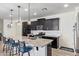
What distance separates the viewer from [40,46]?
2180 mm

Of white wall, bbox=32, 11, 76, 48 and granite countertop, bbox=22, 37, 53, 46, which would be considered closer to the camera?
white wall, bbox=32, 11, 76, 48

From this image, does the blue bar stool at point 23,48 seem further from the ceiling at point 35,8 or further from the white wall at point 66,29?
the white wall at point 66,29

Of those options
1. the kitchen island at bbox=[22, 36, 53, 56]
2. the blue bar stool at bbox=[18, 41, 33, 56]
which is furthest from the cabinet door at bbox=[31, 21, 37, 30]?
the blue bar stool at bbox=[18, 41, 33, 56]

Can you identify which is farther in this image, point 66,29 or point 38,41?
point 38,41

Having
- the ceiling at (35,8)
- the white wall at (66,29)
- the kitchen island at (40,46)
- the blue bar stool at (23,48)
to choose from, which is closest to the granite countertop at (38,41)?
the kitchen island at (40,46)

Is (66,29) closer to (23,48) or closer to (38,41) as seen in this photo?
(38,41)

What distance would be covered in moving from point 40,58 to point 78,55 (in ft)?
2.44

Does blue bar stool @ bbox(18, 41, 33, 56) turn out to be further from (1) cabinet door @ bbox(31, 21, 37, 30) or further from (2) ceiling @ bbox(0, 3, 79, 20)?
(2) ceiling @ bbox(0, 3, 79, 20)

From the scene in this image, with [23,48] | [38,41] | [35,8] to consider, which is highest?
[35,8]

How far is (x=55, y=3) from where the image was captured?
6.73ft

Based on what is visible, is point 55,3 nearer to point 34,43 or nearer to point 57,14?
point 57,14

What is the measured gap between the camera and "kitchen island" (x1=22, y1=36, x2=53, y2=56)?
2.10 meters

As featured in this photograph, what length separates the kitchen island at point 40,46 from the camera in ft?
6.90

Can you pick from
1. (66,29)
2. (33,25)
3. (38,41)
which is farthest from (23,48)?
(66,29)
